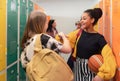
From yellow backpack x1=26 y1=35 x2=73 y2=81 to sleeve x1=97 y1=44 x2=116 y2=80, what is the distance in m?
0.42

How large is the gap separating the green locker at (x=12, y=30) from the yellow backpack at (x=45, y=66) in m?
0.57

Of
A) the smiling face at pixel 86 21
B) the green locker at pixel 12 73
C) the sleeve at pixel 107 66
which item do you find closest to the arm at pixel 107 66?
the sleeve at pixel 107 66

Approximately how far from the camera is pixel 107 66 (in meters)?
2.04

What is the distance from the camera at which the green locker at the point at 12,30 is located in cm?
231

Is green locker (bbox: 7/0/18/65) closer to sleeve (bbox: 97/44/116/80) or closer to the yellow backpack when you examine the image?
the yellow backpack

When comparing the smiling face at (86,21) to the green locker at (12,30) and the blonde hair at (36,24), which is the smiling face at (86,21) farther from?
the green locker at (12,30)

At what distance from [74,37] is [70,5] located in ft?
14.5

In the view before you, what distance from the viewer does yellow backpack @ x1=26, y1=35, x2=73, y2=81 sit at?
182cm

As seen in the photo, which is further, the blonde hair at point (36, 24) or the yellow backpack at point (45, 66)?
the blonde hair at point (36, 24)

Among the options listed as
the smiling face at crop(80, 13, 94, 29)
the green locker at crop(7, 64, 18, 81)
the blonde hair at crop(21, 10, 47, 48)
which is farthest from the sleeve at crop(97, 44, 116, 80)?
the green locker at crop(7, 64, 18, 81)

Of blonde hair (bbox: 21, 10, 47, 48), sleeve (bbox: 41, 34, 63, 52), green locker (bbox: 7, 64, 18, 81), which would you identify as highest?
blonde hair (bbox: 21, 10, 47, 48)

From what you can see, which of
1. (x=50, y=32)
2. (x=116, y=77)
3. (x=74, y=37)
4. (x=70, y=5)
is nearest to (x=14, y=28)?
(x=74, y=37)

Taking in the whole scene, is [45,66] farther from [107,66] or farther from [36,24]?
[107,66]

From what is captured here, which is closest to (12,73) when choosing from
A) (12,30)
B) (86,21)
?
(12,30)
